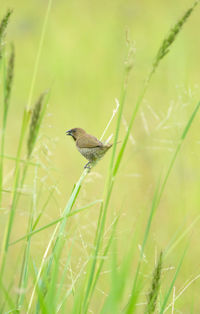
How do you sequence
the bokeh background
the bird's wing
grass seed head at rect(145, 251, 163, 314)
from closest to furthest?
grass seed head at rect(145, 251, 163, 314) < the bird's wing < the bokeh background

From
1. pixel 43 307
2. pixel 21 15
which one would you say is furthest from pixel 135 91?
pixel 43 307


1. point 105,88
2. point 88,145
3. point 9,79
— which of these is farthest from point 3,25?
point 105,88

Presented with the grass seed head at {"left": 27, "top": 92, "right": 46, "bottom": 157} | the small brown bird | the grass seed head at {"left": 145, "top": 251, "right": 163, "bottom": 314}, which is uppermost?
the grass seed head at {"left": 27, "top": 92, "right": 46, "bottom": 157}

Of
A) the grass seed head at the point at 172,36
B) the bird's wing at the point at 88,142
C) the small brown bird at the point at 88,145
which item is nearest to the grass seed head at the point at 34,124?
the grass seed head at the point at 172,36

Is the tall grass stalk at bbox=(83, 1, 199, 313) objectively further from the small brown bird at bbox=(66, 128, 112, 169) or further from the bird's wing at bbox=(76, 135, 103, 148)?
the bird's wing at bbox=(76, 135, 103, 148)

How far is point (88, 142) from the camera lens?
9.61 ft

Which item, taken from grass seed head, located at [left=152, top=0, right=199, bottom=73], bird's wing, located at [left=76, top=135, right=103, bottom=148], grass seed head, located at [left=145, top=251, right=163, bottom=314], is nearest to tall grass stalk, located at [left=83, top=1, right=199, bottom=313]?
grass seed head, located at [left=152, top=0, right=199, bottom=73]

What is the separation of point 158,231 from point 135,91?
104 inches

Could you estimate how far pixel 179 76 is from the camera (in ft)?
16.7

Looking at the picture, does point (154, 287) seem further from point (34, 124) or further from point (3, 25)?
point (3, 25)

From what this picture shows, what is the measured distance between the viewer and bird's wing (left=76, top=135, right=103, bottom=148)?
2.84m

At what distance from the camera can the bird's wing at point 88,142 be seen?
9.32 feet

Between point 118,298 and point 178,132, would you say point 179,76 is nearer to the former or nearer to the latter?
point 178,132

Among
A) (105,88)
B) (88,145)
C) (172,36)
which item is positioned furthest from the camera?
(105,88)
